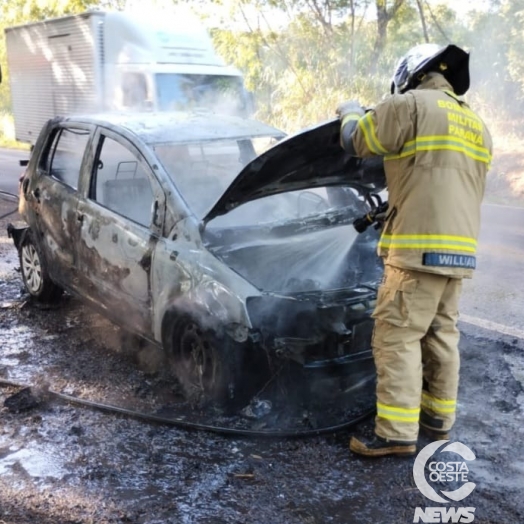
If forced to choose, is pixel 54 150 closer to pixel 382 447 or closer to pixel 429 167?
pixel 429 167

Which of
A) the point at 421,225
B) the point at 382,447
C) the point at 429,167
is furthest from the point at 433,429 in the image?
the point at 429,167

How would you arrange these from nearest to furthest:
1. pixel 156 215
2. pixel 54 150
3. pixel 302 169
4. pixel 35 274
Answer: pixel 302 169, pixel 156 215, pixel 54 150, pixel 35 274

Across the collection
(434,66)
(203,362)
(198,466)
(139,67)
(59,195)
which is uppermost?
(139,67)

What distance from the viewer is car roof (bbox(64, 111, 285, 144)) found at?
441 centimetres

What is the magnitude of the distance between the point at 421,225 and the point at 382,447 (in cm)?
115

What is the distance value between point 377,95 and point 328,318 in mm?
13949

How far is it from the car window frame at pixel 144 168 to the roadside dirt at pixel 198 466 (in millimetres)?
1024

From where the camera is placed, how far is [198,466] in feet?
10.4

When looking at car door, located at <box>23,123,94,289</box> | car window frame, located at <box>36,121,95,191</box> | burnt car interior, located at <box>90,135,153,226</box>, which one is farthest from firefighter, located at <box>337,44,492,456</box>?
car door, located at <box>23,123,94,289</box>

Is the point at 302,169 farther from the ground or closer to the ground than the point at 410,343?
farther from the ground

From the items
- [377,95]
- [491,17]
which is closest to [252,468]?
[377,95]

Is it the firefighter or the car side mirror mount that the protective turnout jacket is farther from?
the car side mirror mount

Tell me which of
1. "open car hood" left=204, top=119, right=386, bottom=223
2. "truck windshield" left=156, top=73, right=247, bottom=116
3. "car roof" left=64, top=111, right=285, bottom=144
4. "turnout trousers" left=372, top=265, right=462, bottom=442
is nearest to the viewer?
"turnout trousers" left=372, top=265, right=462, bottom=442

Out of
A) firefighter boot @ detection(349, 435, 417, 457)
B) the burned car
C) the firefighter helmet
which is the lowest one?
firefighter boot @ detection(349, 435, 417, 457)
